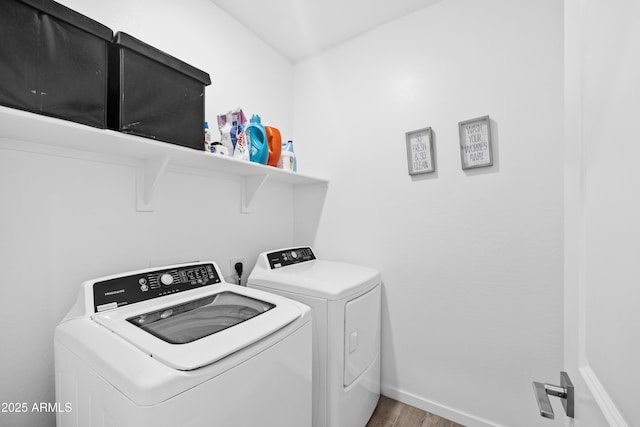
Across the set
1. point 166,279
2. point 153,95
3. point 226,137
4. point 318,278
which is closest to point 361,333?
point 318,278

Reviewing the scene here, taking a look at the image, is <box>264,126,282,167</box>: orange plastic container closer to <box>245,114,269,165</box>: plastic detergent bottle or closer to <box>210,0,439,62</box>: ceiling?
<box>245,114,269,165</box>: plastic detergent bottle

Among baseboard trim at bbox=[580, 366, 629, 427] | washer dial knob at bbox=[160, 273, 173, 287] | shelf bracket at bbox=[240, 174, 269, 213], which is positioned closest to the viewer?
baseboard trim at bbox=[580, 366, 629, 427]

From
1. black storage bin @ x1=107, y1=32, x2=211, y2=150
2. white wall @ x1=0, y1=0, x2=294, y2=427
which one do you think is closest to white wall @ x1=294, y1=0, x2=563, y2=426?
white wall @ x1=0, y1=0, x2=294, y2=427

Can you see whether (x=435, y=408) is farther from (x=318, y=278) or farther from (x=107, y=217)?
(x=107, y=217)

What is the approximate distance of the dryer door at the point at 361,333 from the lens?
147 centimetres

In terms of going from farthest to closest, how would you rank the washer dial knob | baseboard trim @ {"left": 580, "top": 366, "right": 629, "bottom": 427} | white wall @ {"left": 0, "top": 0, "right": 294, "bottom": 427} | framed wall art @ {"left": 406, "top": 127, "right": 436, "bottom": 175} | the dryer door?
1. framed wall art @ {"left": 406, "top": 127, "right": 436, "bottom": 175}
2. the dryer door
3. the washer dial knob
4. white wall @ {"left": 0, "top": 0, "right": 294, "bottom": 427}
5. baseboard trim @ {"left": 580, "top": 366, "right": 629, "bottom": 427}

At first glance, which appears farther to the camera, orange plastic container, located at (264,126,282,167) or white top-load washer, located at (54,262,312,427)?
orange plastic container, located at (264,126,282,167)

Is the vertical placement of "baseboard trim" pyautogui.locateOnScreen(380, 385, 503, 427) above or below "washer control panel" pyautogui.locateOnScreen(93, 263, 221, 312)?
below

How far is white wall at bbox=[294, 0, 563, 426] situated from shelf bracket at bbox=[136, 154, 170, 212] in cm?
131

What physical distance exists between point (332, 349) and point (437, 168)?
1.32 m

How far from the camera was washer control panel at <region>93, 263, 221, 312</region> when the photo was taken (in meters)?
1.08

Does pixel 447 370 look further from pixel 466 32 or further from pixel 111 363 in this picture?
pixel 466 32

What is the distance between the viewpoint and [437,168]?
181 centimetres

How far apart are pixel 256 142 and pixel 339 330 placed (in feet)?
4.01
